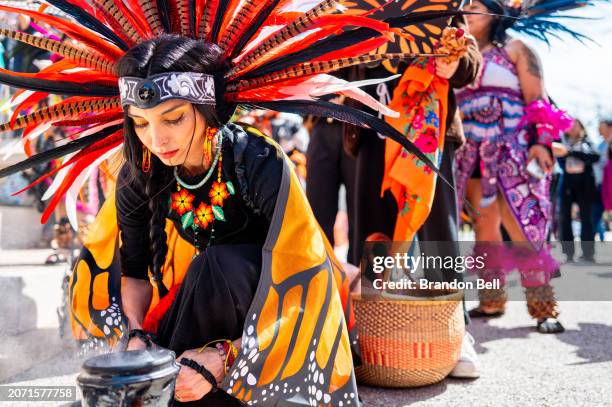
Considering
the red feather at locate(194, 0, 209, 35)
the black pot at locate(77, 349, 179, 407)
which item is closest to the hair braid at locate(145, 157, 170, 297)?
the red feather at locate(194, 0, 209, 35)

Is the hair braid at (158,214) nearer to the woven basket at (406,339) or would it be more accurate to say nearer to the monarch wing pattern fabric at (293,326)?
the monarch wing pattern fabric at (293,326)

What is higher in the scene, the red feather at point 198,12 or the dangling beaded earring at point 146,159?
the red feather at point 198,12

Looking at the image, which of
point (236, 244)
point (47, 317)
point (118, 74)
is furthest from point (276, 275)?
point (47, 317)

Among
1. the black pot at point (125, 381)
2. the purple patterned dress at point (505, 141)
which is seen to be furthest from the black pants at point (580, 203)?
the black pot at point (125, 381)

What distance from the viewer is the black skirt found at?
1482 mm

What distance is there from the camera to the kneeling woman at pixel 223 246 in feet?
4.54

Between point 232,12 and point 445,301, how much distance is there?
1224 millimetres

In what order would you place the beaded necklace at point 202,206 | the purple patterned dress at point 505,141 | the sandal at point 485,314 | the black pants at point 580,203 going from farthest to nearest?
the black pants at point 580,203, the sandal at point 485,314, the purple patterned dress at point 505,141, the beaded necklace at point 202,206

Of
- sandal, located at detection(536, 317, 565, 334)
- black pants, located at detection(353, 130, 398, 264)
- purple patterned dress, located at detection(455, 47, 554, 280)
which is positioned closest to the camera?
black pants, located at detection(353, 130, 398, 264)

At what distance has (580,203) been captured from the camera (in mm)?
6570

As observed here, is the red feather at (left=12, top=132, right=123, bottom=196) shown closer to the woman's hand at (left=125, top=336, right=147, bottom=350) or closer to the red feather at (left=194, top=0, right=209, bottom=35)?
the red feather at (left=194, top=0, right=209, bottom=35)

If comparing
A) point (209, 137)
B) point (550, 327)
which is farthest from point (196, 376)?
point (550, 327)

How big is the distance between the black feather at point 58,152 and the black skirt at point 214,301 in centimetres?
45

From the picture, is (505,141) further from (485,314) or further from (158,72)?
(158,72)
